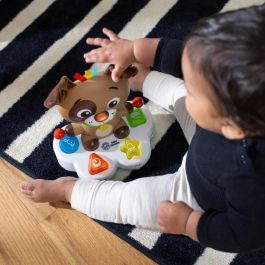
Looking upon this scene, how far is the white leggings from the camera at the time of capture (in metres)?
0.80

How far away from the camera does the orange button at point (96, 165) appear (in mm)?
888

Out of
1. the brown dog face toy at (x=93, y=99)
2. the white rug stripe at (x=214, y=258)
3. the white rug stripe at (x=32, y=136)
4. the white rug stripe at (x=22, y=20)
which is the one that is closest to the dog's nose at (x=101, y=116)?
the brown dog face toy at (x=93, y=99)

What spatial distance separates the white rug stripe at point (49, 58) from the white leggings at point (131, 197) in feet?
0.97

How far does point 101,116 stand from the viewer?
81 cm

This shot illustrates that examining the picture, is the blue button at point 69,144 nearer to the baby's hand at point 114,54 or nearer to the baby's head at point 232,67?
the baby's hand at point 114,54

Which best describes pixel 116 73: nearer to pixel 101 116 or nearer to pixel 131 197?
pixel 101 116

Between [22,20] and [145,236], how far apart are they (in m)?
0.65

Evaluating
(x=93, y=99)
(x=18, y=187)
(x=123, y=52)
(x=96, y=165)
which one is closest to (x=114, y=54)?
(x=123, y=52)

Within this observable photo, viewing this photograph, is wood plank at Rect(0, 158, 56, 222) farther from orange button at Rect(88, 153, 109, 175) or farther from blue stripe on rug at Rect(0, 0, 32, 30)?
blue stripe on rug at Rect(0, 0, 32, 30)

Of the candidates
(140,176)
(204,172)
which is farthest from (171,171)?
(204,172)

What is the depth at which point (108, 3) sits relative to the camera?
1.18 m

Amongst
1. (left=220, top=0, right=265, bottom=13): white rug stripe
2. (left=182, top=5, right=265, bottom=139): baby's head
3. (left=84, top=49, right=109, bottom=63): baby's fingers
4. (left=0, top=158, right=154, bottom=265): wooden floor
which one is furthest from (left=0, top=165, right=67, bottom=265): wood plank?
(left=220, top=0, right=265, bottom=13): white rug stripe

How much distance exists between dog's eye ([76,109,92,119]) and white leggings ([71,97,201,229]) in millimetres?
147

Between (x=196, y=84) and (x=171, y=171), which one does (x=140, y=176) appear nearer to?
(x=171, y=171)
